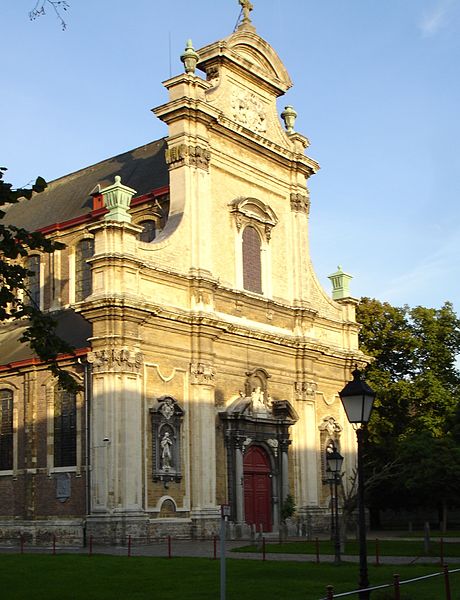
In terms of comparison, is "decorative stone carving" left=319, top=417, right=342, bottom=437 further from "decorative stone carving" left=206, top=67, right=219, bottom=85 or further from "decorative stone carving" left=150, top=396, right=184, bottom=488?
"decorative stone carving" left=206, top=67, right=219, bottom=85

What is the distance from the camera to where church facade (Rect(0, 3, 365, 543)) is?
1267 inches

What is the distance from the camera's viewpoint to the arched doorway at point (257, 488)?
3725 centimetres

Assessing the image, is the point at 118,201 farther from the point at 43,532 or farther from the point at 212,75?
the point at 43,532

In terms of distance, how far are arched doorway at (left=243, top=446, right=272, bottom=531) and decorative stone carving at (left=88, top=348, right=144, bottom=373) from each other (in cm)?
774

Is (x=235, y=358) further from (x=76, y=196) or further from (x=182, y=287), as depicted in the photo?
(x=76, y=196)

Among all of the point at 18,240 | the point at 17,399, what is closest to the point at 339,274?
the point at 17,399

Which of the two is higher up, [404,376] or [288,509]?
[404,376]

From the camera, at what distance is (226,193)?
38.8 metres

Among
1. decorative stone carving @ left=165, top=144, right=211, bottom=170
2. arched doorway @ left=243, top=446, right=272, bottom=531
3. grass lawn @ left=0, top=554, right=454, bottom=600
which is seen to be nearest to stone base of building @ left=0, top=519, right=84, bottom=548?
Result: grass lawn @ left=0, top=554, right=454, bottom=600

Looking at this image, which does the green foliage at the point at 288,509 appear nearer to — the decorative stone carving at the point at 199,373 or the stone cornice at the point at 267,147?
the decorative stone carving at the point at 199,373

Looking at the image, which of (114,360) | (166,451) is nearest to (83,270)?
(114,360)

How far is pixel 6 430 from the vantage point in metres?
37.1

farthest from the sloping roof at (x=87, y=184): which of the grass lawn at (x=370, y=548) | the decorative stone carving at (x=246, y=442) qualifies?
the grass lawn at (x=370, y=548)

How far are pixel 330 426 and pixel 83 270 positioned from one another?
13.8 meters
